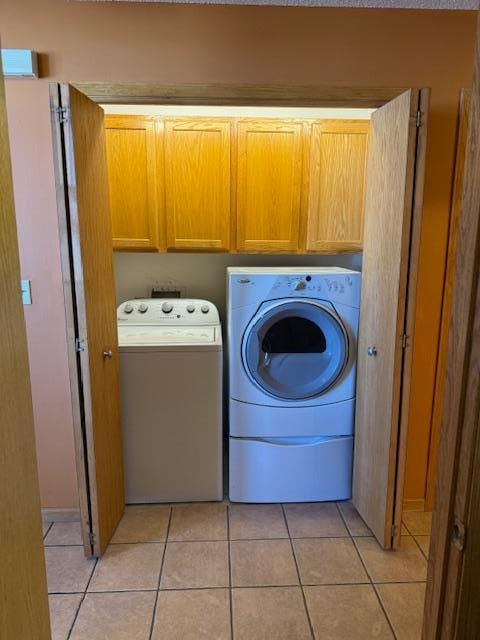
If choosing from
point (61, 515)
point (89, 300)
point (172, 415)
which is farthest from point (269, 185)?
point (61, 515)

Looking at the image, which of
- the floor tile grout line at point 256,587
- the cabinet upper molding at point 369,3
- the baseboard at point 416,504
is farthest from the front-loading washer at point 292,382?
the cabinet upper molding at point 369,3

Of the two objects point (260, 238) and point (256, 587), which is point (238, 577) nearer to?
point (256, 587)

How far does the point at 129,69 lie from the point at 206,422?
5.60 ft

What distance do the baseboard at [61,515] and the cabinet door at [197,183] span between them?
1.54 m

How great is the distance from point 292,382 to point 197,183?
1.26 m

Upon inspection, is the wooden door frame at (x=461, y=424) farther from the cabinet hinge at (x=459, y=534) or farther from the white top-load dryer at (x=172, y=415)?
the white top-load dryer at (x=172, y=415)

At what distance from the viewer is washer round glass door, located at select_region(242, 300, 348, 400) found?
2.08m

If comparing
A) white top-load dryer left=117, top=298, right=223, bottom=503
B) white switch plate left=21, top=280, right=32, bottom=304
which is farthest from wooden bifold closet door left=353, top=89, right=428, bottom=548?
white switch plate left=21, top=280, right=32, bottom=304

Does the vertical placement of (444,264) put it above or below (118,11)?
below

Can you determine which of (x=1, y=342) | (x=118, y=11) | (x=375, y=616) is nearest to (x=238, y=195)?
(x=118, y=11)

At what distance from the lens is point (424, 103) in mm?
1557

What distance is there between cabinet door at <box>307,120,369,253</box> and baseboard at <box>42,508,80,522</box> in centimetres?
196

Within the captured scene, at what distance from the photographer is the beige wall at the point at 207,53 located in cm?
169

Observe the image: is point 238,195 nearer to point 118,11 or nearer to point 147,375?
point 118,11
